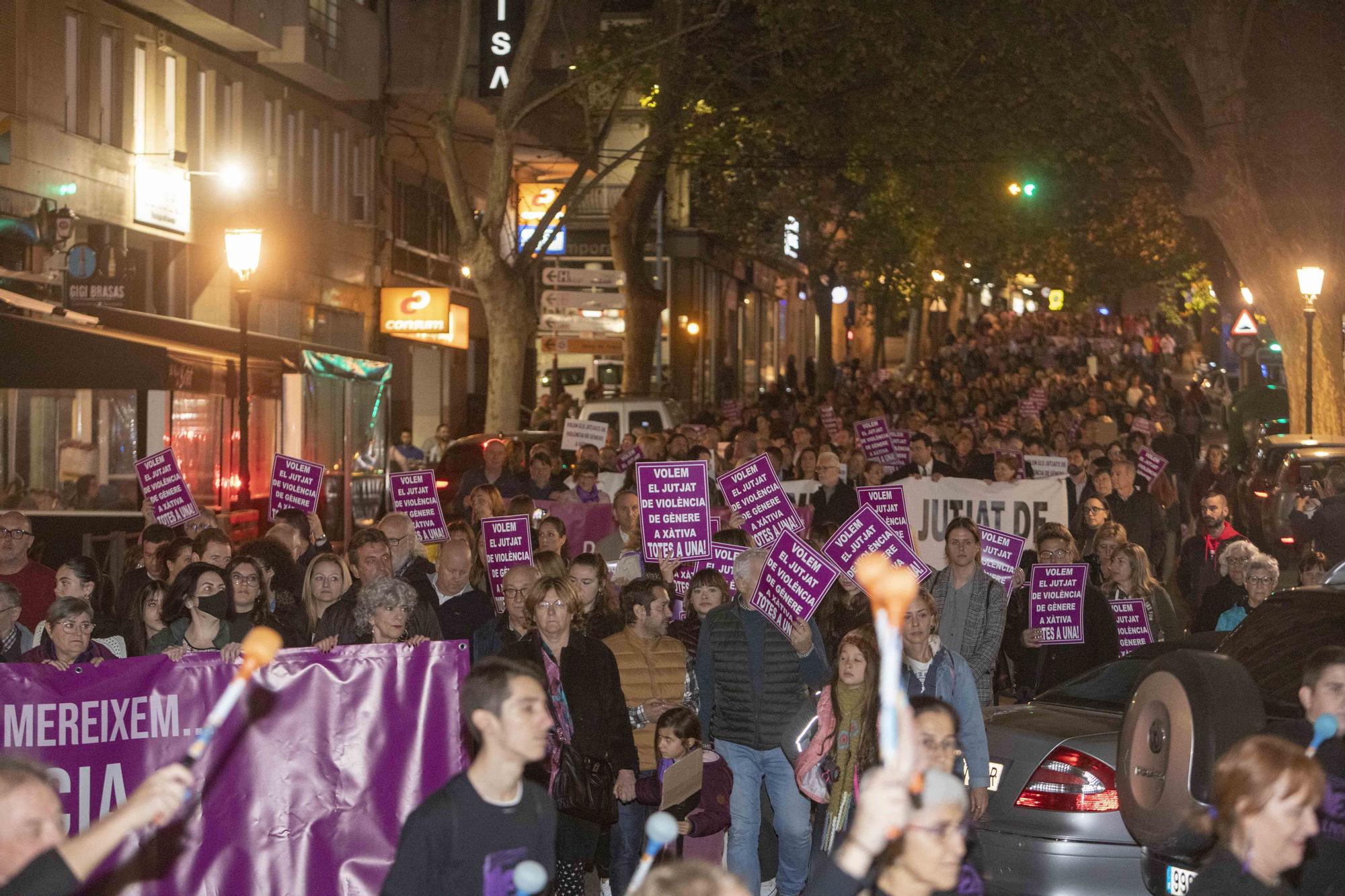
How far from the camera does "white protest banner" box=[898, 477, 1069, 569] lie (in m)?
16.0

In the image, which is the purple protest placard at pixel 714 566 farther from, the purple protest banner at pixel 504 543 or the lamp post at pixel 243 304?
the lamp post at pixel 243 304

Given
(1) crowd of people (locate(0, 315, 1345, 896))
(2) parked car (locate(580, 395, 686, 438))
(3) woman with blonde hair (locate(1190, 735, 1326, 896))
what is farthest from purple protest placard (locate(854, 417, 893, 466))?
(3) woman with blonde hair (locate(1190, 735, 1326, 896))

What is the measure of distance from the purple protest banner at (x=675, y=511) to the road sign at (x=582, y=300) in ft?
62.8

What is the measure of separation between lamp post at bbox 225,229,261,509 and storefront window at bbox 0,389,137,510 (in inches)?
53.4

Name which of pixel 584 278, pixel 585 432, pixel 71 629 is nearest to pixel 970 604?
pixel 71 629

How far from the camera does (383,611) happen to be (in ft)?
27.0

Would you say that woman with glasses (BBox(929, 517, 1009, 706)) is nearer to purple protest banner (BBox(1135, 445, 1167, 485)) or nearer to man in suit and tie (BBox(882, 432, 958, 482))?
man in suit and tie (BBox(882, 432, 958, 482))

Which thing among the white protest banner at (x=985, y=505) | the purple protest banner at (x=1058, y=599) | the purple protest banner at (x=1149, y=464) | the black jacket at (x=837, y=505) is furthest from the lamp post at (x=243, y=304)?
the purple protest banner at (x=1058, y=599)

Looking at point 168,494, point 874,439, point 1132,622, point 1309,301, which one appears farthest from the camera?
A: point 1309,301

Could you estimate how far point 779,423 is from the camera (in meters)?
30.6

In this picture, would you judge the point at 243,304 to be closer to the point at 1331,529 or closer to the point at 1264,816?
the point at 1331,529

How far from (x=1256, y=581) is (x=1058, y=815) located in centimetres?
441

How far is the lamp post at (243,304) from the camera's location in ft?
61.3

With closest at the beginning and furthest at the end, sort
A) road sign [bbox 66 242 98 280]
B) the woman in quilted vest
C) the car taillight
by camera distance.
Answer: the car taillight
the woman in quilted vest
road sign [bbox 66 242 98 280]
